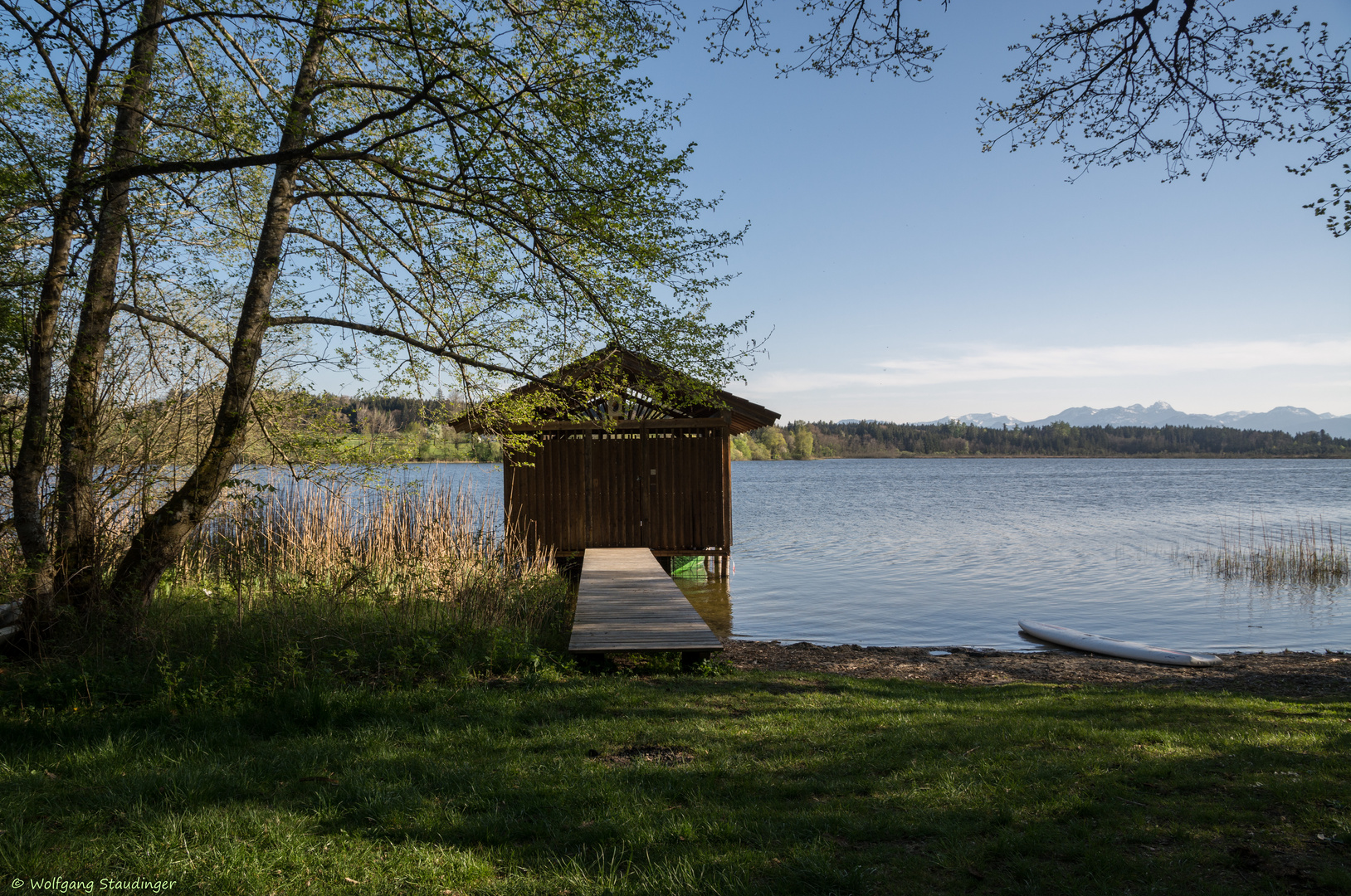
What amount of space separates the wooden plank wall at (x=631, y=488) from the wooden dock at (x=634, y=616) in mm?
2005

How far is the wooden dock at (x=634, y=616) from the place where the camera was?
6.47 metres

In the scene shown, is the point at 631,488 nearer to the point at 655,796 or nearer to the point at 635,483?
the point at 635,483

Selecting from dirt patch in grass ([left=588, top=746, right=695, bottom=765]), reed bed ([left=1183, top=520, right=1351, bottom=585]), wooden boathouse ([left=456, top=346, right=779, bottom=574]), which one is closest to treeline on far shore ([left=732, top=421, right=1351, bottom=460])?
reed bed ([left=1183, top=520, right=1351, bottom=585])

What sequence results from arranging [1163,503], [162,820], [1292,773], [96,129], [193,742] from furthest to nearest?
1. [1163,503]
2. [96,129]
3. [193,742]
4. [1292,773]
5. [162,820]

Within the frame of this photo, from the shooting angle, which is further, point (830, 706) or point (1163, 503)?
point (1163, 503)

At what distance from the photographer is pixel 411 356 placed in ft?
25.3

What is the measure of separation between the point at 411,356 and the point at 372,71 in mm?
2937

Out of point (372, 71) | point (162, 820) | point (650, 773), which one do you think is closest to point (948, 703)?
A: point (650, 773)

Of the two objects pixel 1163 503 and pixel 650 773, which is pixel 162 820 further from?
pixel 1163 503

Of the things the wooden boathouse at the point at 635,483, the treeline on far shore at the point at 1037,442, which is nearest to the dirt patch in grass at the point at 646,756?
the wooden boathouse at the point at 635,483

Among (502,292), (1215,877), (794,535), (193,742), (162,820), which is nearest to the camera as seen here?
(1215,877)

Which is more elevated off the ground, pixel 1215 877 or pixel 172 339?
pixel 172 339

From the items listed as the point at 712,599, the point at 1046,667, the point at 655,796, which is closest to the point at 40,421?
the point at 655,796

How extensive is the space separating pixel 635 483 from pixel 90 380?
7872 mm
